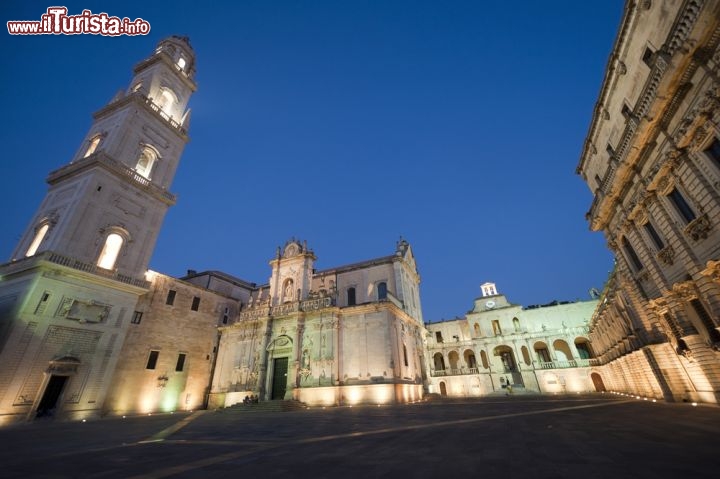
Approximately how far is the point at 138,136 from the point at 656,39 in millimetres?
36205

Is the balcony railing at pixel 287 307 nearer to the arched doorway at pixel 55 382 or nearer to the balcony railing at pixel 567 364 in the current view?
the arched doorway at pixel 55 382

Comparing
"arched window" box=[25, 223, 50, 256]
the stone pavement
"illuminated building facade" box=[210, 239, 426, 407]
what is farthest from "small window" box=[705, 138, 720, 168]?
"arched window" box=[25, 223, 50, 256]

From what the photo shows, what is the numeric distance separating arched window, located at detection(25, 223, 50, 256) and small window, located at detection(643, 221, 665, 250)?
122ft

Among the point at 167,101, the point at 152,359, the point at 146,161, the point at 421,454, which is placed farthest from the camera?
the point at 167,101

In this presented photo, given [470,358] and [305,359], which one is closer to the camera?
[305,359]

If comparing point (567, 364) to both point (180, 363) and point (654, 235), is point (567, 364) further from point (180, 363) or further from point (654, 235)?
point (180, 363)

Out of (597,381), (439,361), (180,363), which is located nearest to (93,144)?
(180,363)

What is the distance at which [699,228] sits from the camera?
34.0ft

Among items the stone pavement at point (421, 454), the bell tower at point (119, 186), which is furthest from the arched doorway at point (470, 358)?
the bell tower at point (119, 186)

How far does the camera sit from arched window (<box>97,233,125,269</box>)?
22906 millimetres

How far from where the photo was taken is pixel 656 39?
1188 cm

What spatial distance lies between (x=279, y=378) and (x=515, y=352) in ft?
102

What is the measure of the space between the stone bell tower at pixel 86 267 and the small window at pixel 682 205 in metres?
32.2

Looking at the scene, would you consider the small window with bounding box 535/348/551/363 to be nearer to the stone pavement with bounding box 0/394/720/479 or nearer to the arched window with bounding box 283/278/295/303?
the arched window with bounding box 283/278/295/303
